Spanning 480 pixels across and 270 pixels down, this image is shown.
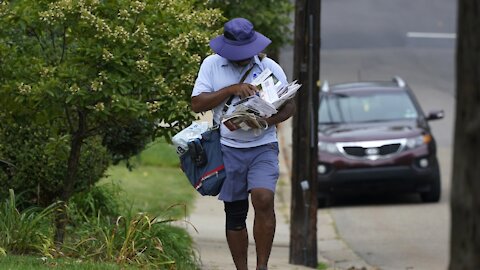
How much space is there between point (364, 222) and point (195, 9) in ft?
17.6

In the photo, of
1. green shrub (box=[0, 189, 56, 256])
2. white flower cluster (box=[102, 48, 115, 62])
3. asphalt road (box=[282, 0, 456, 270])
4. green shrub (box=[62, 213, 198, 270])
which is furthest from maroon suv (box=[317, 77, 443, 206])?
white flower cluster (box=[102, 48, 115, 62])

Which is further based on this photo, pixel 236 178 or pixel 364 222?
pixel 364 222

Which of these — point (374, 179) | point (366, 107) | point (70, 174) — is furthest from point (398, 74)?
point (70, 174)

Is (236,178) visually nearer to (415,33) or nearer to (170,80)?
(170,80)

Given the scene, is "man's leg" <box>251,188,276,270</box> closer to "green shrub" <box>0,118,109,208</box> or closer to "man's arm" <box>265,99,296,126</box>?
"man's arm" <box>265,99,296,126</box>

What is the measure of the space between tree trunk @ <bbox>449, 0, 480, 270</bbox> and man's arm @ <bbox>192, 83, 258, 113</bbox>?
3.41 metres

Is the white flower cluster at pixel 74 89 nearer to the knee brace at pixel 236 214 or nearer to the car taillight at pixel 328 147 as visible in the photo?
the knee brace at pixel 236 214

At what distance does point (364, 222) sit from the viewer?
13.7 metres

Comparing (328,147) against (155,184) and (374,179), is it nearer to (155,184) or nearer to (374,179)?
(374,179)

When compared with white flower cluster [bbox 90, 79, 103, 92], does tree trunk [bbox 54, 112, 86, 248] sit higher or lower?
lower

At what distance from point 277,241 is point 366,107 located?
4.32 metres

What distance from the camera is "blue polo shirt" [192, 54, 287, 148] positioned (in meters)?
7.23

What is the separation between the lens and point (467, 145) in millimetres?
3695

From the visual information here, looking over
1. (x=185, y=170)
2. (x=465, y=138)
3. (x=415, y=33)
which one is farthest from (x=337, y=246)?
(x=415, y=33)
